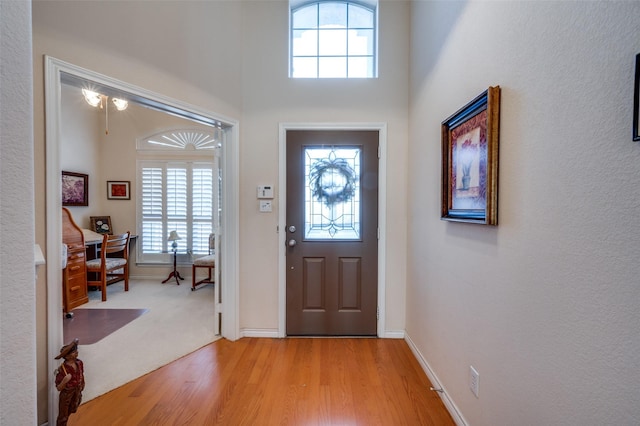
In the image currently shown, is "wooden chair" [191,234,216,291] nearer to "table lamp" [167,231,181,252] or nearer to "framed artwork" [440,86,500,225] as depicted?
"table lamp" [167,231,181,252]

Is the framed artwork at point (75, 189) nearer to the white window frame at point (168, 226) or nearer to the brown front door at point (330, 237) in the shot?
the white window frame at point (168, 226)

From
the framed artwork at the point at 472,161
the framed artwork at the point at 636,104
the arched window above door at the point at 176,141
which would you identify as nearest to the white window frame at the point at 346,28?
the framed artwork at the point at 472,161

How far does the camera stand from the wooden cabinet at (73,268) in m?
3.11

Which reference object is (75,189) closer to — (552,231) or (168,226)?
(168,226)

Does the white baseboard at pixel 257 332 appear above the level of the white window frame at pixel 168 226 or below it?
below

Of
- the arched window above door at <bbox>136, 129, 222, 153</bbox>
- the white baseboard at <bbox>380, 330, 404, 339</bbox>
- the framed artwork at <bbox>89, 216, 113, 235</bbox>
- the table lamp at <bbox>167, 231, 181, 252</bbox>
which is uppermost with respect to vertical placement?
the arched window above door at <bbox>136, 129, 222, 153</bbox>

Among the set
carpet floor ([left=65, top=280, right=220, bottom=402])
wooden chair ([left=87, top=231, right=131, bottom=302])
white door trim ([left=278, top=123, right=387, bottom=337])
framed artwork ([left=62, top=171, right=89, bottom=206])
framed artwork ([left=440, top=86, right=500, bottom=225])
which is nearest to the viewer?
framed artwork ([left=440, top=86, right=500, bottom=225])

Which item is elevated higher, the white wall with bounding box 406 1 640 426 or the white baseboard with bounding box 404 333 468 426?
the white wall with bounding box 406 1 640 426

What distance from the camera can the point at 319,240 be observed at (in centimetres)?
256

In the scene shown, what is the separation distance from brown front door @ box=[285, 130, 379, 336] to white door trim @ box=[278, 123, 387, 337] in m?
0.04

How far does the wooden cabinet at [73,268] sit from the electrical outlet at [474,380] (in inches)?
162

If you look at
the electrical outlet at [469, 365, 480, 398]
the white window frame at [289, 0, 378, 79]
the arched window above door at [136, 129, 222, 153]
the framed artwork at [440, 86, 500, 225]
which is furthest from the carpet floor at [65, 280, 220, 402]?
the white window frame at [289, 0, 378, 79]

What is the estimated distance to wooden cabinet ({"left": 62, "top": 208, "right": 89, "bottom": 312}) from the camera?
311cm

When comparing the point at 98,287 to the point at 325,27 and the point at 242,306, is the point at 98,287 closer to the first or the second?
the point at 242,306
